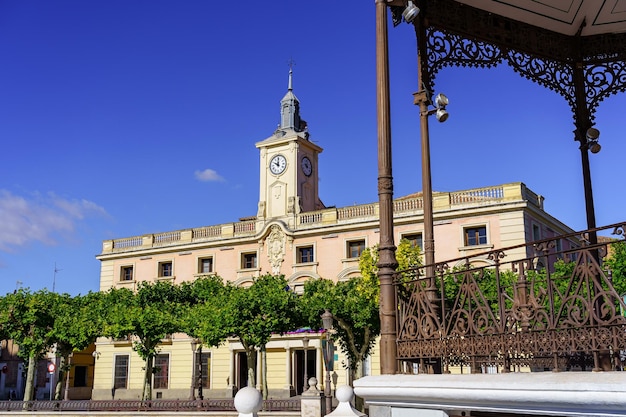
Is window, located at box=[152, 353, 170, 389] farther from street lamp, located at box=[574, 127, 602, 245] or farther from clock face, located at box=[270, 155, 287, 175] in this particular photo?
street lamp, located at box=[574, 127, 602, 245]

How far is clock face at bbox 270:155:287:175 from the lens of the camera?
34.3m

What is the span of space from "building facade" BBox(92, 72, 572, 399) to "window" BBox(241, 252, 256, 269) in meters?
0.06

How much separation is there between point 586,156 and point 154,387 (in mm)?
31451

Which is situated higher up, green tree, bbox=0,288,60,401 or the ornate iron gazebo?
the ornate iron gazebo

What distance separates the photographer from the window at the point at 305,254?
32.3 meters

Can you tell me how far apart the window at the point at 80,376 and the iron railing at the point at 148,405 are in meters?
19.7

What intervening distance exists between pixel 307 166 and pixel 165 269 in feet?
31.3

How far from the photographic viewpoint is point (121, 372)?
36281 mm

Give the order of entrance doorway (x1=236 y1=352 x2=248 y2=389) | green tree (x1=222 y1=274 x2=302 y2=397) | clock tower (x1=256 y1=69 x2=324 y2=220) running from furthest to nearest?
clock tower (x1=256 y1=69 x2=324 y2=220) < entrance doorway (x1=236 y1=352 x2=248 y2=389) < green tree (x1=222 y1=274 x2=302 y2=397)

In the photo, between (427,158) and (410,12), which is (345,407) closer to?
(427,158)

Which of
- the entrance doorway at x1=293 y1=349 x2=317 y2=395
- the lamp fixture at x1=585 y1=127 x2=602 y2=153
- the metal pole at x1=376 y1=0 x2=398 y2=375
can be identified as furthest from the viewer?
the entrance doorway at x1=293 y1=349 x2=317 y2=395

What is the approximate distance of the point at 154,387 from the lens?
3503 cm

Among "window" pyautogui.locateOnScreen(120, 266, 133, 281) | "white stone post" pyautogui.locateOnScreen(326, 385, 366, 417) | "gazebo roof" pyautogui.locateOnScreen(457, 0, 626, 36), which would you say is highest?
"window" pyautogui.locateOnScreen(120, 266, 133, 281)

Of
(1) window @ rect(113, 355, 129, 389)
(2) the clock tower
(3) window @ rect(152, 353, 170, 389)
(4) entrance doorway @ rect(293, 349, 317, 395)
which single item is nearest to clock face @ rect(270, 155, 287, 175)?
(2) the clock tower
